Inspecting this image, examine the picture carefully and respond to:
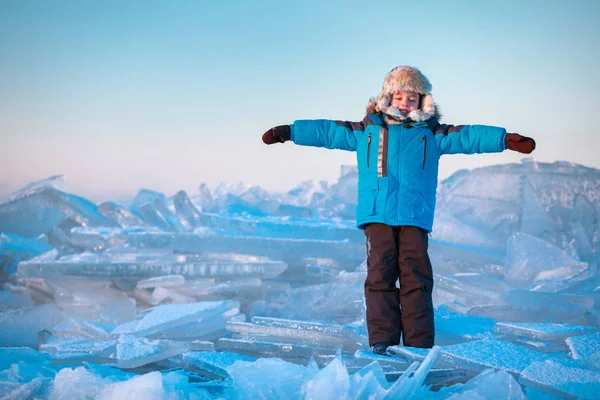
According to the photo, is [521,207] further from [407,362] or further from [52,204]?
[52,204]

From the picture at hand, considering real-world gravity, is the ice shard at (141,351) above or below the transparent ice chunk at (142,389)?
below

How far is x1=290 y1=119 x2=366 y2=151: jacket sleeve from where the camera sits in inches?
111

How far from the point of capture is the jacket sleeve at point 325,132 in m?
2.81

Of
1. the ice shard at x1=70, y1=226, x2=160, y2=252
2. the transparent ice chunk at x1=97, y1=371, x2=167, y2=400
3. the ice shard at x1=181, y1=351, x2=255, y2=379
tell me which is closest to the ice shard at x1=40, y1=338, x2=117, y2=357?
the ice shard at x1=181, y1=351, x2=255, y2=379

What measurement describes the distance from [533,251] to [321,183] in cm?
576

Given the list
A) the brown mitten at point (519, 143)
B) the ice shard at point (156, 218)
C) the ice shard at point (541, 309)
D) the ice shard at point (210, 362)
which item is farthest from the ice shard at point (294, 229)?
the ice shard at point (210, 362)

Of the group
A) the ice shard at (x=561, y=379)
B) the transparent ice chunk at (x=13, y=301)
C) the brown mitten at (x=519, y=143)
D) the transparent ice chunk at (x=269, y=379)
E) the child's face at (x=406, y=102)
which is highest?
the child's face at (x=406, y=102)

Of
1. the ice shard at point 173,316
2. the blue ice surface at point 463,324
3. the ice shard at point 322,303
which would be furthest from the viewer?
the ice shard at point 322,303

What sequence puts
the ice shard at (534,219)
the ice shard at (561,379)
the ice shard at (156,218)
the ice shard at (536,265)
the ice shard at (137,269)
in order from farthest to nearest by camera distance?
the ice shard at (156,218), the ice shard at (534,219), the ice shard at (137,269), the ice shard at (536,265), the ice shard at (561,379)

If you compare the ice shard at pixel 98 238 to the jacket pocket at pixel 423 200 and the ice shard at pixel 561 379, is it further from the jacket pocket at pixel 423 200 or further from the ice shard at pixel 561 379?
the ice shard at pixel 561 379

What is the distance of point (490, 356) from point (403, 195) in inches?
33.2

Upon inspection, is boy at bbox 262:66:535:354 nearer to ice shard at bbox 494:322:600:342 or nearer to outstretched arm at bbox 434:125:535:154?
outstretched arm at bbox 434:125:535:154

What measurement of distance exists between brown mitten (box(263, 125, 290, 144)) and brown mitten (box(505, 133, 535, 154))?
1.09m

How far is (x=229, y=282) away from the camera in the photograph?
14.8 ft
